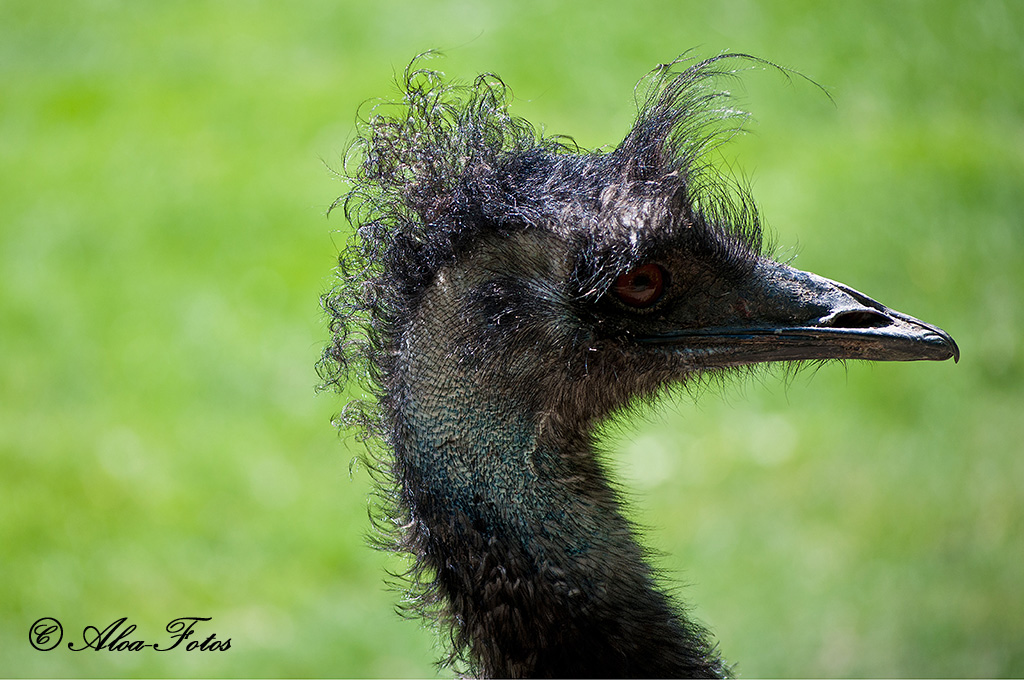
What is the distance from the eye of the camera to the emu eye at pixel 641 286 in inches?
112

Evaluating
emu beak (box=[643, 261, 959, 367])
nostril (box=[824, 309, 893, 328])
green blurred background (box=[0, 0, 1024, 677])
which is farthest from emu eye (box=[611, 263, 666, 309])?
green blurred background (box=[0, 0, 1024, 677])

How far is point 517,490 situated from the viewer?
2.84 m

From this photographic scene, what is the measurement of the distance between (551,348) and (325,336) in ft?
14.7

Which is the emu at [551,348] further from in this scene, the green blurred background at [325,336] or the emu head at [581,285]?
the green blurred background at [325,336]

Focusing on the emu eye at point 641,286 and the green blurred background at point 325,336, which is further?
the green blurred background at point 325,336

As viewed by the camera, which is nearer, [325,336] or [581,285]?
[581,285]

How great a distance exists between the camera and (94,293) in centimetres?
761

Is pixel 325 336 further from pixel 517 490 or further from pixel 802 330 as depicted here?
pixel 802 330

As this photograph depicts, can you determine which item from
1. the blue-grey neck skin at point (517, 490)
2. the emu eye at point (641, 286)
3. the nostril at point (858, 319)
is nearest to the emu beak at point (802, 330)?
the nostril at point (858, 319)

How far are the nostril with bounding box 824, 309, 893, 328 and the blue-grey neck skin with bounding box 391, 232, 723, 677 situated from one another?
1.86ft

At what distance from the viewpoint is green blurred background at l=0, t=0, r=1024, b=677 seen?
228 inches

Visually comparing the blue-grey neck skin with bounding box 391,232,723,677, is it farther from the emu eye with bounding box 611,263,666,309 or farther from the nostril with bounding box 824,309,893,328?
the nostril with bounding box 824,309,893,328

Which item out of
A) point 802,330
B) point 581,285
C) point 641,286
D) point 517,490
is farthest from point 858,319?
point 517,490

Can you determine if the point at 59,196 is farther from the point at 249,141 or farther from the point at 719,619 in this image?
the point at 719,619
